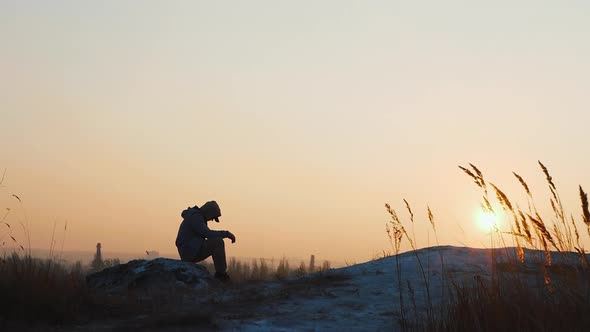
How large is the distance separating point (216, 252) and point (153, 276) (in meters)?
1.37

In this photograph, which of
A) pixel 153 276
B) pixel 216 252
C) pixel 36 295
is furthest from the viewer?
pixel 216 252

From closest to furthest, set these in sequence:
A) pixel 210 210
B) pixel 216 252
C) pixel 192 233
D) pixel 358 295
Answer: pixel 358 295 → pixel 216 252 → pixel 210 210 → pixel 192 233

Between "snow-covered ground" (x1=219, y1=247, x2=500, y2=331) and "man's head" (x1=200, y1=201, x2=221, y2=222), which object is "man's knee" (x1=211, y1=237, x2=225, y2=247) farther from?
"snow-covered ground" (x1=219, y1=247, x2=500, y2=331)

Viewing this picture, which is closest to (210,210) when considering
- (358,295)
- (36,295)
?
(358,295)

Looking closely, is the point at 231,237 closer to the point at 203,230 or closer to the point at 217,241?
the point at 217,241

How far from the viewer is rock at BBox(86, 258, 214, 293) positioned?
30.2 ft

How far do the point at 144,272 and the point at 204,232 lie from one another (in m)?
1.40

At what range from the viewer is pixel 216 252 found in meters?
10.5

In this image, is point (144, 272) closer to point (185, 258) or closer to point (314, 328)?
point (185, 258)

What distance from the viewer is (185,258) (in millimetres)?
10945

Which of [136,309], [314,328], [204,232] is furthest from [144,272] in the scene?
[314,328]

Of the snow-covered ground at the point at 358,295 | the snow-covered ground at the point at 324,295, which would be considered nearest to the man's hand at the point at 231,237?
the snow-covered ground at the point at 324,295

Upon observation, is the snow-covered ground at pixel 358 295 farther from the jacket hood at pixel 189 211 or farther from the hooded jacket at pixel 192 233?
the jacket hood at pixel 189 211

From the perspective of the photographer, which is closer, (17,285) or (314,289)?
(17,285)
